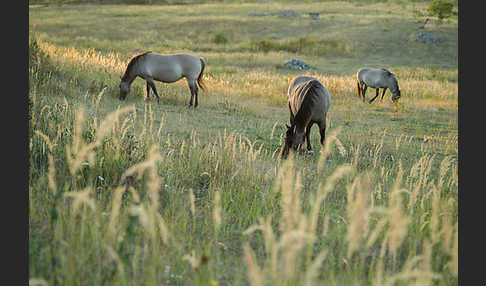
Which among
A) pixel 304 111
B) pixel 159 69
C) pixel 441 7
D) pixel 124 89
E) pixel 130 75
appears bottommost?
pixel 304 111

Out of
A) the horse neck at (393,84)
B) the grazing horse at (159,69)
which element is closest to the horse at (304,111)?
the grazing horse at (159,69)

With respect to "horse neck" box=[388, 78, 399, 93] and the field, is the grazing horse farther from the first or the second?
"horse neck" box=[388, 78, 399, 93]

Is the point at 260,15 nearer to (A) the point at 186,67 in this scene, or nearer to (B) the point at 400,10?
(B) the point at 400,10

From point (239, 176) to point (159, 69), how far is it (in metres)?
8.44

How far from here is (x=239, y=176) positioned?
16.8 feet

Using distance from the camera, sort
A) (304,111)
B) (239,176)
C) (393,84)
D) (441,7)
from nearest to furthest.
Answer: (239,176) → (304,111) → (393,84) → (441,7)

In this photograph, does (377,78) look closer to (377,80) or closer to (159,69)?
(377,80)

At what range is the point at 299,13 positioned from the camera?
6272 centimetres

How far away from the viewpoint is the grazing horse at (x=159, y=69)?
12.3 m

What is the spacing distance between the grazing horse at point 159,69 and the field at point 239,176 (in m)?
0.60

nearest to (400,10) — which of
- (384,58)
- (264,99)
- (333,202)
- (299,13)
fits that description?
(299,13)

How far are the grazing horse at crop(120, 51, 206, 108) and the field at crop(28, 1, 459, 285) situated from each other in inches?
23.7

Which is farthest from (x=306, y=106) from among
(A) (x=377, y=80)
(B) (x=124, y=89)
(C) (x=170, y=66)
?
(A) (x=377, y=80)

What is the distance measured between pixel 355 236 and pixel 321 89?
5.98 metres
